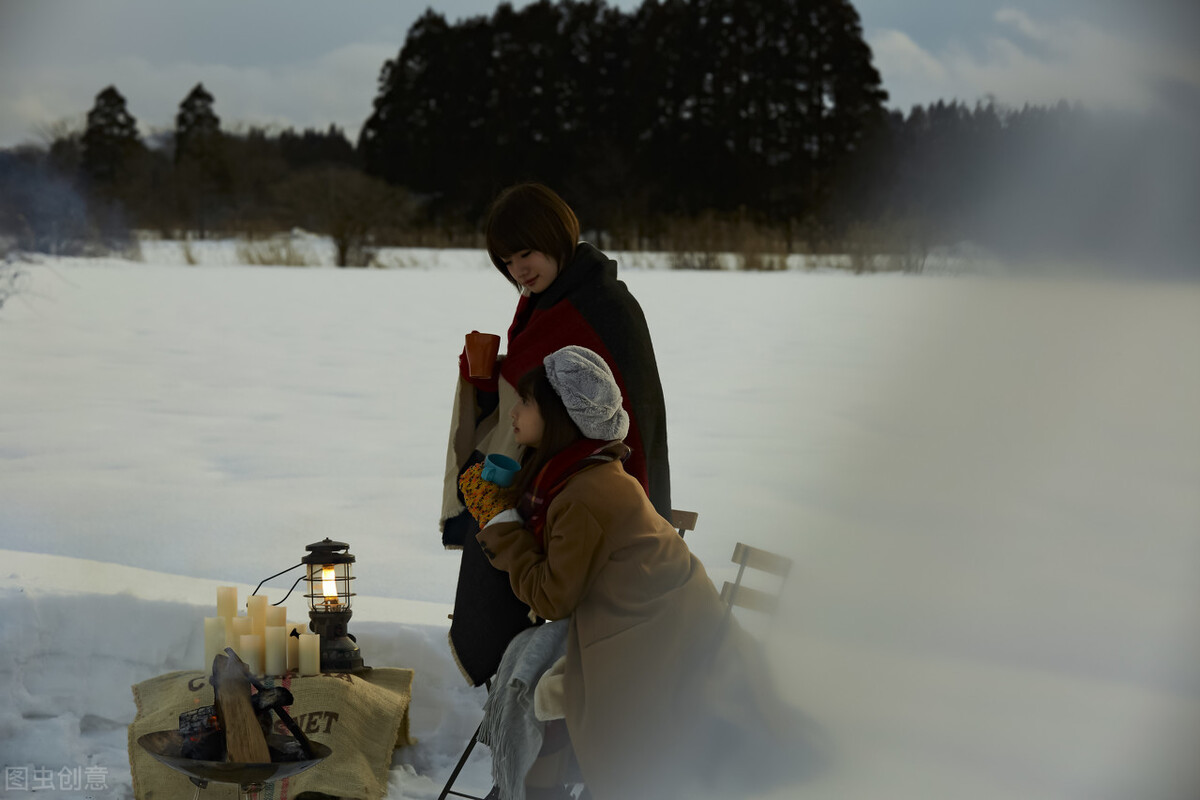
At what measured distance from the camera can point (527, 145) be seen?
43.8ft

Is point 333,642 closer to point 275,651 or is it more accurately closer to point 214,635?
point 275,651

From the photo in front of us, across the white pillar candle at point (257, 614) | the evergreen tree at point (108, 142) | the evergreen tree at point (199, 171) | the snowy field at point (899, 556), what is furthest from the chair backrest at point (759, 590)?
the evergreen tree at point (199, 171)

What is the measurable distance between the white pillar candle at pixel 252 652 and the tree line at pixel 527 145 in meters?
6.06

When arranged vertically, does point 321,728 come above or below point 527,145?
below

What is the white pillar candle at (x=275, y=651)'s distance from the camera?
2273mm

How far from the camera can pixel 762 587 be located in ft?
7.04

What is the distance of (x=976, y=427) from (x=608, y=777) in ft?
2.60

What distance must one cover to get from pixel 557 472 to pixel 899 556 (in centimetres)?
57

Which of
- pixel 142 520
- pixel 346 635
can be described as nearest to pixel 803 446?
pixel 346 635

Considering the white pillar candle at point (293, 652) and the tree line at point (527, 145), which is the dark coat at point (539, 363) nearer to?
the white pillar candle at point (293, 652)

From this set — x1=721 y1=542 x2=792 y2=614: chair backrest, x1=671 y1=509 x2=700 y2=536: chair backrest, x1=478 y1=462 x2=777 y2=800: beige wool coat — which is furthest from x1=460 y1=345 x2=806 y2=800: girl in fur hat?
x1=671 y1=509 x2=700 y2=536: chair backrest

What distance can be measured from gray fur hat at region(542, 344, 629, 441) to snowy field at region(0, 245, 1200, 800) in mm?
413

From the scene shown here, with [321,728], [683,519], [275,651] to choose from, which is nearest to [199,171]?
[275,651]

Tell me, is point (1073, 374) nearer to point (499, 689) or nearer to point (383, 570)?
point (499, 689)
